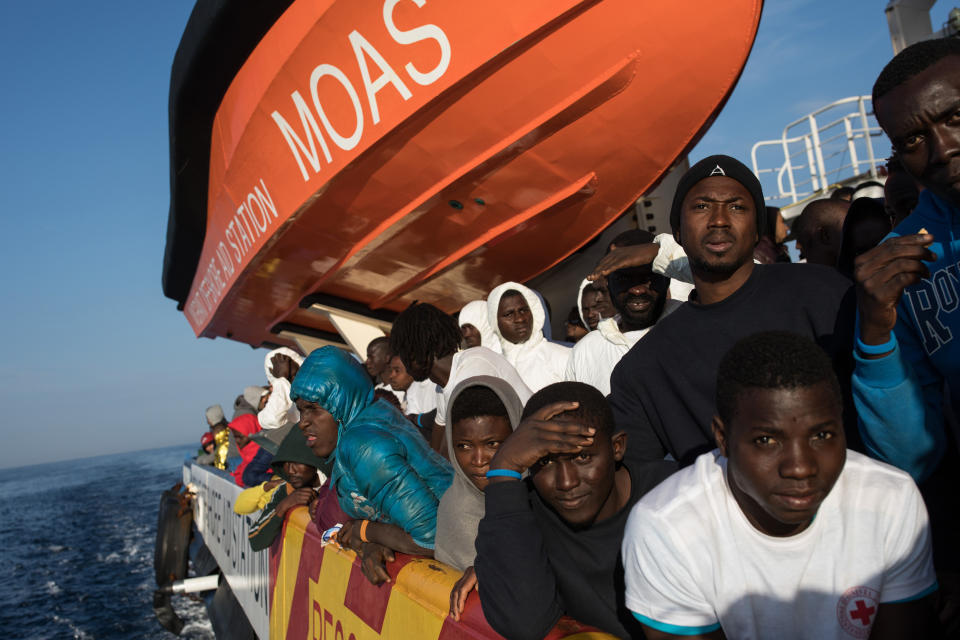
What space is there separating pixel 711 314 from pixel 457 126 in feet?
12.5

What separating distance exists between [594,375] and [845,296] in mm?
1797

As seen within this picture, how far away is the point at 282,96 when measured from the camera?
559 centimetres

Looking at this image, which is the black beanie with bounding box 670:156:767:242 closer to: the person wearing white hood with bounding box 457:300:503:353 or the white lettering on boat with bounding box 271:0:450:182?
the person wearing white hood with bounding box 457:300:503:353

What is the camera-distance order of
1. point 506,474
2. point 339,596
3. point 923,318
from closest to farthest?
1. point 923,318
2. point 506,474
3. point 339,596

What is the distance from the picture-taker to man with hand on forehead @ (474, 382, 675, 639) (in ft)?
5.33

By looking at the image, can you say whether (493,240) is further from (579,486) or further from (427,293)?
(579,486)

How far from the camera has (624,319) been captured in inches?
126

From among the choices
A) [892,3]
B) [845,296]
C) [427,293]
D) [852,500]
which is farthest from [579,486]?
[892,3]

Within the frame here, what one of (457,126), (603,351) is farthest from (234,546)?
(457,126)

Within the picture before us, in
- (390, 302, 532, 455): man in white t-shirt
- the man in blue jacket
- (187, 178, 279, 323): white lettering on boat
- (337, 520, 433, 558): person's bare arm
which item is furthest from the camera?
(187, 178, 279, 323): white lettering on boat

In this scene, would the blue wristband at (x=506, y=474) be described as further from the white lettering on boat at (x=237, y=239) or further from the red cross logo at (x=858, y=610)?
the white lettering on boat at (x=237, y=239)

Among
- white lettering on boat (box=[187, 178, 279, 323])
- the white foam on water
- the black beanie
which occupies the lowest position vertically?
the white foam on water

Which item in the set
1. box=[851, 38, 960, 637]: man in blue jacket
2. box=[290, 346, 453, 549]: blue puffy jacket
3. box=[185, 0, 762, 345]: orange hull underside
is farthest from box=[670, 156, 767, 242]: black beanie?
box=[185, 0, 762, 345]: orange hull underside

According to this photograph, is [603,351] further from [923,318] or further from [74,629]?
[74,629]
